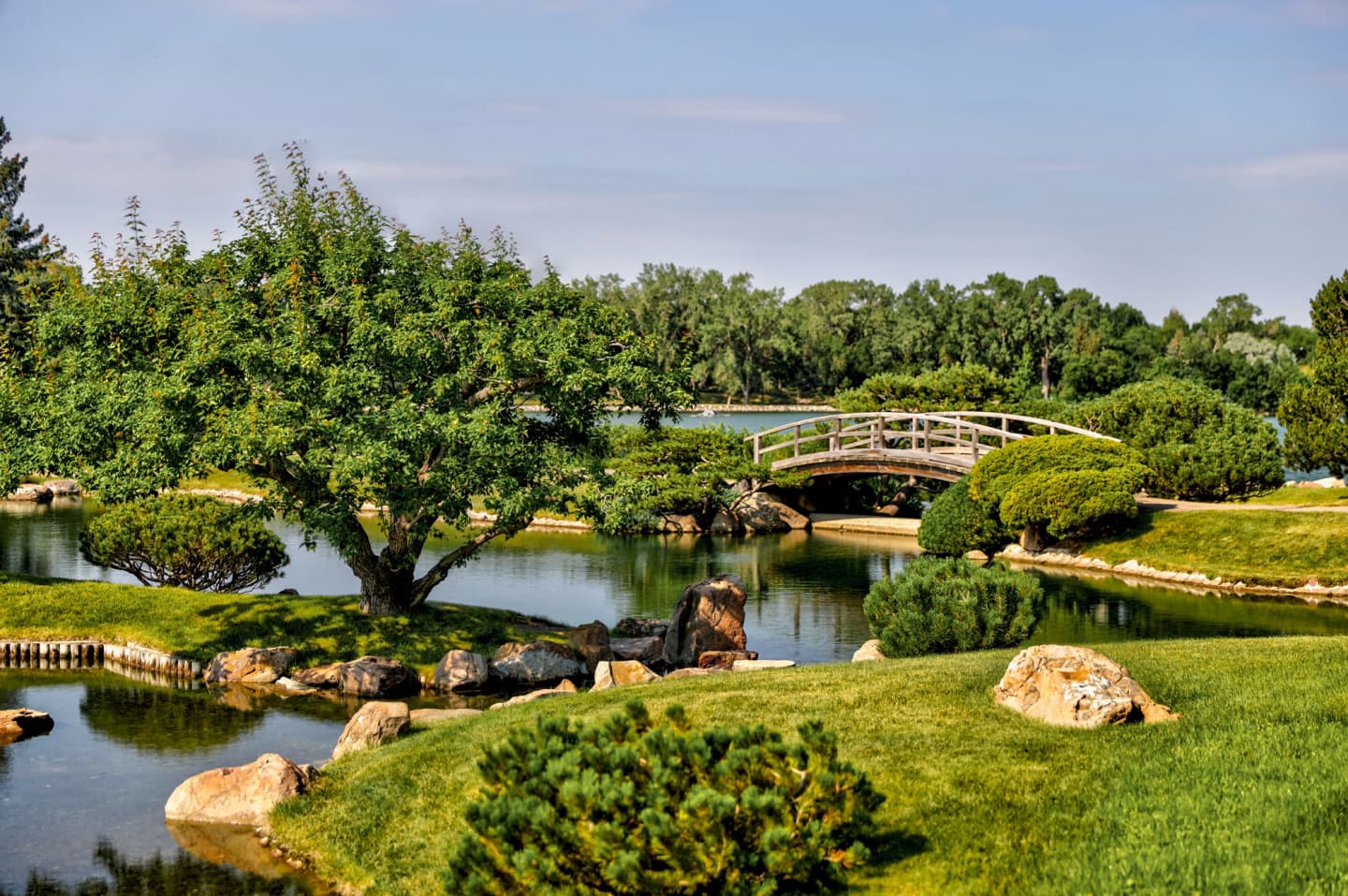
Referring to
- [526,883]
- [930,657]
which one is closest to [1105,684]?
[930,657]

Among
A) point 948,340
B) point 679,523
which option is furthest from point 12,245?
point 948,340

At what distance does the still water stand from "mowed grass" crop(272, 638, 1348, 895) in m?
1.87

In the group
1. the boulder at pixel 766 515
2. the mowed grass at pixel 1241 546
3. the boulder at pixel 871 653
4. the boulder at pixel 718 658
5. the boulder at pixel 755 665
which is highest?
the boulder at pixel 766 515

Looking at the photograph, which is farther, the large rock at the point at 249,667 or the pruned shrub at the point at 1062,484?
the pruned shrub at the point at 1062,484

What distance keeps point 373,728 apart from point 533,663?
25.3 ft

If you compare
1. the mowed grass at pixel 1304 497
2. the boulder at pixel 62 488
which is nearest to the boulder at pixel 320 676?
the mowed grass at pixel 1304 497

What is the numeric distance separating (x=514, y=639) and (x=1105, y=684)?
15.3m

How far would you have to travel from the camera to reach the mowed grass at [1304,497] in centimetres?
4831

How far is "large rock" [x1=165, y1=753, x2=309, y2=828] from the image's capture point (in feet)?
54.0

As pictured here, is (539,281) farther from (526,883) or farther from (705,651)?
(526,883)

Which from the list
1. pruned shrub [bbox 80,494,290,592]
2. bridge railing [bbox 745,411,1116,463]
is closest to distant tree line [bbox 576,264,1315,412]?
bridge railing [bbox 745,411,1116,463]

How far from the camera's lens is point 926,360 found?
418 ft

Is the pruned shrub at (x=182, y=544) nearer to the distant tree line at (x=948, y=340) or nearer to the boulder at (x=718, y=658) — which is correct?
the boulder at (x=718, y=658)

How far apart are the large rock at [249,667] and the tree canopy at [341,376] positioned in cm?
262
